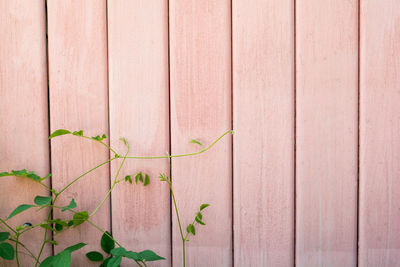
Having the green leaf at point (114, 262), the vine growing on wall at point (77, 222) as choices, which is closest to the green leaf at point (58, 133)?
the vine growing on wall at point (77, 222)

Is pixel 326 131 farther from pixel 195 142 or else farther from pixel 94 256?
pixel 94 256

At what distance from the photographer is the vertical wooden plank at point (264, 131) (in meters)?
0.77

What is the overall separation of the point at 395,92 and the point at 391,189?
0.82 ft

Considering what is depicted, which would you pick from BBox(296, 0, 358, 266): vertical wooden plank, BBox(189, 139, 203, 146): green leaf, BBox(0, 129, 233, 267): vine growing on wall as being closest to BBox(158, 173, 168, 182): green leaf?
BBox(0, 129, 233, 267): vine growing on wall

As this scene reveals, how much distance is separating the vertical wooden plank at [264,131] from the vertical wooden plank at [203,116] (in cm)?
3

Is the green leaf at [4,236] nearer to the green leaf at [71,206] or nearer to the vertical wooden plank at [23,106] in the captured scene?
the vertical wooden plank at [23,106]

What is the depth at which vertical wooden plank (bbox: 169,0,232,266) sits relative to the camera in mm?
778

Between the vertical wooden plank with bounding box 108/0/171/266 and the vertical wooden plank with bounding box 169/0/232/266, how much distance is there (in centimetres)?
3

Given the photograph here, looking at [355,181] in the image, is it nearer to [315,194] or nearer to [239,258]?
[315,194]

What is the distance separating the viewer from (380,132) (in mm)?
763

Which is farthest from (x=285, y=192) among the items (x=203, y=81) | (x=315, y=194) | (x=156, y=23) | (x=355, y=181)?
(x=156, y=23)

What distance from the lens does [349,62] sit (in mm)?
762

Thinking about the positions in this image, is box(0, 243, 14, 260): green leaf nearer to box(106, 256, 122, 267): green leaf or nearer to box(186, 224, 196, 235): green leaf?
box(106, 256, 122, 267): green leaf

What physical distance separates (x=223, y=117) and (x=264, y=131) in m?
0.11
